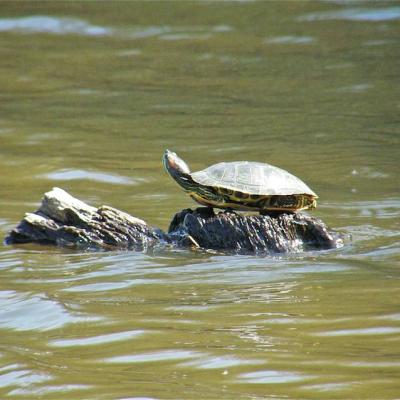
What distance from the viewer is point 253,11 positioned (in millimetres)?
17672

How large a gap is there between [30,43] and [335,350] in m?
12.8

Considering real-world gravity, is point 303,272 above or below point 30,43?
below

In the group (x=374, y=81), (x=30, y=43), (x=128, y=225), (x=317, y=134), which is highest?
(x=30, y=43)

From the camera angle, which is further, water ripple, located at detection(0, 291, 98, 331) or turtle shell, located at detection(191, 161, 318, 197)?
turtle shell, located at detection(191, 161, 318, 197)

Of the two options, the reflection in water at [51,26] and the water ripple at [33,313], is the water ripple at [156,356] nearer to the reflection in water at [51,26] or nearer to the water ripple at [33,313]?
the water ripple at [33,313]

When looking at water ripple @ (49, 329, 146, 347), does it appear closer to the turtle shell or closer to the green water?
the green water

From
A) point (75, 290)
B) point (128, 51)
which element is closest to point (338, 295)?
point (75, 290)

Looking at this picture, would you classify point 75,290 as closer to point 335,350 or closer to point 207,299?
point 207,299

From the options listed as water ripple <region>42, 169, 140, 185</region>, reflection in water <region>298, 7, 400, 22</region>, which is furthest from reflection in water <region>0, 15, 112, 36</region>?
water ripple <region>42, 169, 140, 185</region>

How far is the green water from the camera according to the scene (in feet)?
15.1

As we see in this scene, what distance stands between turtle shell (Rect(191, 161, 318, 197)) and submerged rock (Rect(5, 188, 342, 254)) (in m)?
0.22

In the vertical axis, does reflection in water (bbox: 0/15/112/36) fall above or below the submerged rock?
above

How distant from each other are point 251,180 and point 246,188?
0.28 ft

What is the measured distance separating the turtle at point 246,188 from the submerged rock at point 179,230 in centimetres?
8
